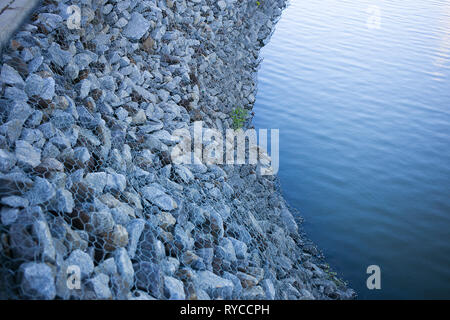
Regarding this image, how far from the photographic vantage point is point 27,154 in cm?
246

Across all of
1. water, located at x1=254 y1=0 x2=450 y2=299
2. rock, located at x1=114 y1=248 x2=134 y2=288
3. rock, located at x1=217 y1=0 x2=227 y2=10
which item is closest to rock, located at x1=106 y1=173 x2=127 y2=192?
rock, located at x1=114 y1=248 x2=134 y2=288

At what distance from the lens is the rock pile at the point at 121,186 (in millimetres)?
2133

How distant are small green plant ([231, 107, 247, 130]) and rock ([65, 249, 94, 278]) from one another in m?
3.81

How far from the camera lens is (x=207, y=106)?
517cm

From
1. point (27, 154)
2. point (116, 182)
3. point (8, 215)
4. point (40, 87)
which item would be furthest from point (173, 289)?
point (40, 87)

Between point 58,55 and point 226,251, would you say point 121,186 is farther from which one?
point 58,55

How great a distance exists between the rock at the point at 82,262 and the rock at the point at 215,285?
2.41 feet

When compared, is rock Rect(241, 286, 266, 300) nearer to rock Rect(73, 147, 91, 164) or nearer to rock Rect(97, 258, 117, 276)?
rock Rect(97, 258, 117, 276)

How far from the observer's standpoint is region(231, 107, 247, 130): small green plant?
5.73 metres

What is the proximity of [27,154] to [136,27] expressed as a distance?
8.67 ft

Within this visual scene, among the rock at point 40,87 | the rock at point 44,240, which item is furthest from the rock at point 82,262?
the rock at point 40,87

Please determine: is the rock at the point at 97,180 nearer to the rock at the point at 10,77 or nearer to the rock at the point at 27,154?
the rock at the point at 27,154

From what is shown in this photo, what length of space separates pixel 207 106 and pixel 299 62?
5188 mm

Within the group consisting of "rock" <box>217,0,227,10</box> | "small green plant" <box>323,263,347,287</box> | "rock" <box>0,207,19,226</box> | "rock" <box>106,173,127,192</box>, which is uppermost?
"rock" <box>217,0,227,10</box>
